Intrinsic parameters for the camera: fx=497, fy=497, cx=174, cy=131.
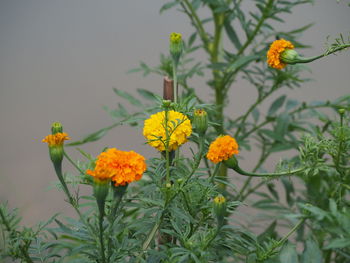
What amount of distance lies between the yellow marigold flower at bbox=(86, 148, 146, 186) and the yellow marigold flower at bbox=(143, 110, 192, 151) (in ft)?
0.23

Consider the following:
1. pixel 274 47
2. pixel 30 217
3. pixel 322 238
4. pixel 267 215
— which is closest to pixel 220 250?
pixel 274 47

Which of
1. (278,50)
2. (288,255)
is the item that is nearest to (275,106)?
(278,50)

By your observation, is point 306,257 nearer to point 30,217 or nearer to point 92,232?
point 92,232

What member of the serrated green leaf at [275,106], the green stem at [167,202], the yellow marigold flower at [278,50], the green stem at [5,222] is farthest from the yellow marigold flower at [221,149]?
the serrated green leaf at [275,106]

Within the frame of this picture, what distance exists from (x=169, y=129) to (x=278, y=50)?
157 mm

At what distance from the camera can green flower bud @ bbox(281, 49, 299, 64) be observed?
55 centimetres

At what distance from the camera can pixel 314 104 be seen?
2.89 feet

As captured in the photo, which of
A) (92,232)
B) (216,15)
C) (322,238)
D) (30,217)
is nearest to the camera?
(92,232)

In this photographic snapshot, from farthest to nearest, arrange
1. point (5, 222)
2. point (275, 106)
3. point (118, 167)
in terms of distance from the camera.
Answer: point (275, 106), point (5, 222), point (118, 167)

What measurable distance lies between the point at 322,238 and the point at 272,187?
18cm

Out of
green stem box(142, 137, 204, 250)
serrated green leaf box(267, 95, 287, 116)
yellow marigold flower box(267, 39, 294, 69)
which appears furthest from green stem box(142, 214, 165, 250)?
serrated green leaf box(267, 95, 287, 116)

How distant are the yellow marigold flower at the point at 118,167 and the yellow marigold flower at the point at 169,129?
7cm

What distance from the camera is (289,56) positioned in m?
0.55

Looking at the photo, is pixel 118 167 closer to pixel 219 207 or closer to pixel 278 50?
pixel 219 207
